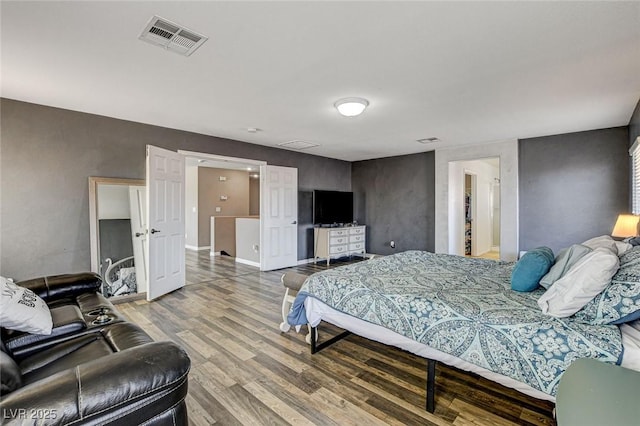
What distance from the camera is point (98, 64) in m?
2.44

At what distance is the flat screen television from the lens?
6555 millimetres

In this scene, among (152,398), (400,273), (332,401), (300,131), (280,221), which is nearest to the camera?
(152,398)

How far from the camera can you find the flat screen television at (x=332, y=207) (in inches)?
258

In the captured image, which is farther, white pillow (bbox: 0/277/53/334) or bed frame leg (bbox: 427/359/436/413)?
bed frame leg (bbox: 427/359/436/413)

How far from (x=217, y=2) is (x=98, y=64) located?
1448 mm

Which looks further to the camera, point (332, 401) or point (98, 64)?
point (98, 64)

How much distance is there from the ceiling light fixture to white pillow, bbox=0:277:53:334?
9.73 ft

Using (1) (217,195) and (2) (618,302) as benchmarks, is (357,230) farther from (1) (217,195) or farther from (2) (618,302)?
(2) (618,302)

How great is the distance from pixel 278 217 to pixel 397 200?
9.29 feet

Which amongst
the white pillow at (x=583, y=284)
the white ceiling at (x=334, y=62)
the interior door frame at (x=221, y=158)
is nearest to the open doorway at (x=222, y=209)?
the interior door frame at (x=221, y=158)

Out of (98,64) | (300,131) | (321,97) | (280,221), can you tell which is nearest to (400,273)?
(321,97)

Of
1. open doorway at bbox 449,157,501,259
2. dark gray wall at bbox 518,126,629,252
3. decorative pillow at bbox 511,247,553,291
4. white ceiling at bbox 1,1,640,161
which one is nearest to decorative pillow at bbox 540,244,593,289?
decorative pillow at bbox 511,247,553,291

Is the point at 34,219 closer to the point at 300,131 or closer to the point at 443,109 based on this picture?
the point at 300,131

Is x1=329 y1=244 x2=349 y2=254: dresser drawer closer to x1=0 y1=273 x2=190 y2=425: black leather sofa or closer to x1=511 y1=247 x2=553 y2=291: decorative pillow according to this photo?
x1=511 y1=247 x2=553 y2=291: decorative pillow
